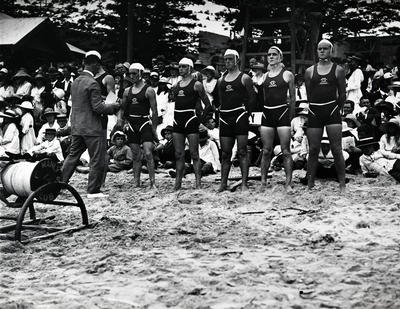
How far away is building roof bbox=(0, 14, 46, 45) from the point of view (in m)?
23.7

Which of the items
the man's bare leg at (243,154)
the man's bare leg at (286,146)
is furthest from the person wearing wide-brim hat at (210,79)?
the man's bare leg at (286,146)

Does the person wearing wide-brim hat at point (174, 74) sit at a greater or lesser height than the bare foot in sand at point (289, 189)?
greater

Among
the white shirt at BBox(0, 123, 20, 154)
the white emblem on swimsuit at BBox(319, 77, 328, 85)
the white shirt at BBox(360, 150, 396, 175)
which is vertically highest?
the white emblem on swimsuit at BBox(319, 77, 328, 85)

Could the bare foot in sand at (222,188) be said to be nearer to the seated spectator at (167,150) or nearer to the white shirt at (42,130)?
the seated spectator at (167,150)

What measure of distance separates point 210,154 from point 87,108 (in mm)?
4446

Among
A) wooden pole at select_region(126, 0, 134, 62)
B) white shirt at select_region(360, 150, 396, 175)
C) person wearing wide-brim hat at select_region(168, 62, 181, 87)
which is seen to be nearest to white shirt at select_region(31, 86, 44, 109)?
person wearing wide-brim hat at select_region(168, 62, 181, 87)

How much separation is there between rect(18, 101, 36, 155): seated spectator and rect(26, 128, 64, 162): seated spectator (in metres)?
A: 0.35

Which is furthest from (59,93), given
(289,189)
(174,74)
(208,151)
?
(289,189)

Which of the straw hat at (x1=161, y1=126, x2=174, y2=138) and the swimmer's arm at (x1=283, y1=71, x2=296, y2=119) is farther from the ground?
the swimmer's arm at (x1=283, y1=71, x2=296, y2=119)

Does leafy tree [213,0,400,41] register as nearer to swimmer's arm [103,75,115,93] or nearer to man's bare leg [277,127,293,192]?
swimmer's arm [103,75,115,93]

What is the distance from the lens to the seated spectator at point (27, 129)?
1525cm

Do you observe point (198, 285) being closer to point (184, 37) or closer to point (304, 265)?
point (304, 265)

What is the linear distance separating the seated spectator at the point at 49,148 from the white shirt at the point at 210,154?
3473 millimetres

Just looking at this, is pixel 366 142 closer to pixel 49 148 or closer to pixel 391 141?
pixel 391 141
